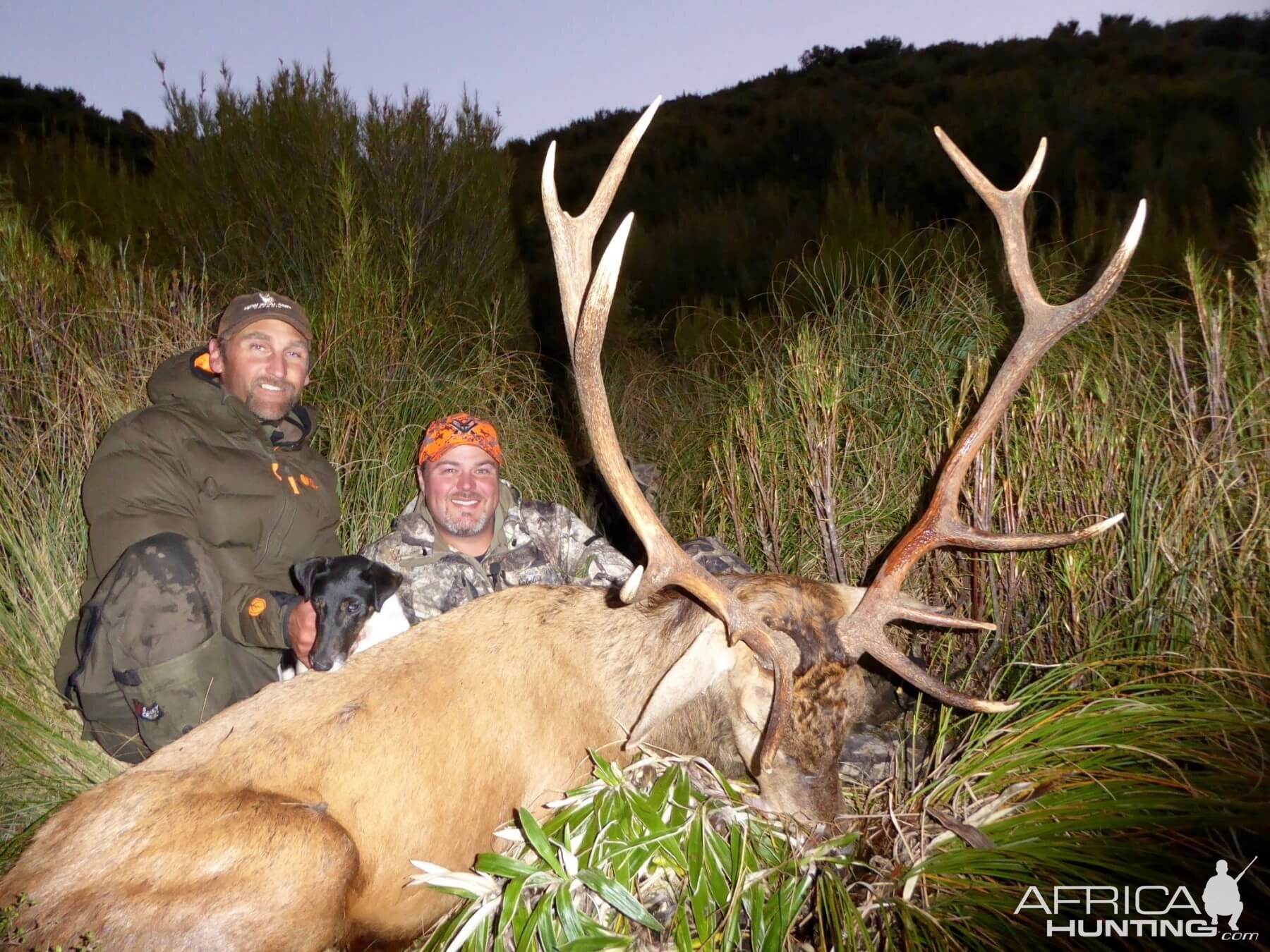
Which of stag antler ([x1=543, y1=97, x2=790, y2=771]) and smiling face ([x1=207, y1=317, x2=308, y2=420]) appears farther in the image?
smiling face ([x1=207, y1=317, x2=308, y2=420])

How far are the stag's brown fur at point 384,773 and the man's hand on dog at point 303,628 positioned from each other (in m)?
0.53

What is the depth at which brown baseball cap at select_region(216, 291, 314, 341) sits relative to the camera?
154 inches

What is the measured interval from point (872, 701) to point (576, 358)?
6.43 ft

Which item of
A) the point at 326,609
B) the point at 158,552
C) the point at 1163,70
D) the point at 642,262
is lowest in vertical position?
the point at 326,609

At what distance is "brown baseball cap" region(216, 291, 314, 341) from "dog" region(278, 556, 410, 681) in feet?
4.21

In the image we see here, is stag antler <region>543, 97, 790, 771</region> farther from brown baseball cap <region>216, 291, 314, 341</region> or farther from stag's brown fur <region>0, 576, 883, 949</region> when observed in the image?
brown baseball cap <region>216, 291, 314, 341</region>

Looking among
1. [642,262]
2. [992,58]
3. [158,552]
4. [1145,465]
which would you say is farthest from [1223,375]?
[992,58]

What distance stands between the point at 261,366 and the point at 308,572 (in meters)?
1.14

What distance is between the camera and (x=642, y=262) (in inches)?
650

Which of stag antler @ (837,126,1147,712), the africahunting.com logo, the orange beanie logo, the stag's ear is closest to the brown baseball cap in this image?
the orange beanie logo

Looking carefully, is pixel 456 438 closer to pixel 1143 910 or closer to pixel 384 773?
pixel 384 773

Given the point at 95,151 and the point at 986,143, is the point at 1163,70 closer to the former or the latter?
the point at 986,143

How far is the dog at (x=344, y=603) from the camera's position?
3123 millimetres

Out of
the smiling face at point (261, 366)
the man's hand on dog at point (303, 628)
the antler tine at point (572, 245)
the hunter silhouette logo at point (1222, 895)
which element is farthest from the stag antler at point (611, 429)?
the smiling face at point (261, 366)
